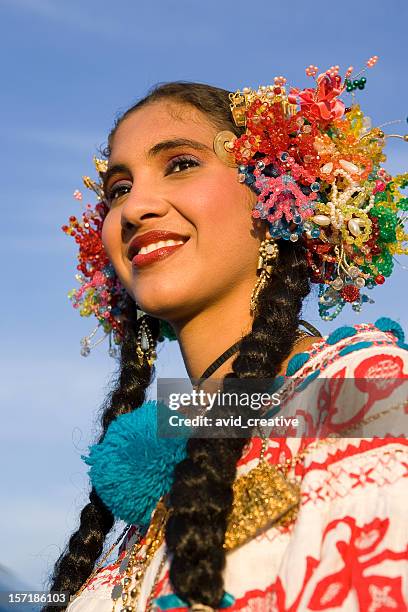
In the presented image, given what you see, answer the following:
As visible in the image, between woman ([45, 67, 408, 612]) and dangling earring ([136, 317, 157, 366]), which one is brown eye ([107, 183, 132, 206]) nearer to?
woman ([45, 67, 408, 612])

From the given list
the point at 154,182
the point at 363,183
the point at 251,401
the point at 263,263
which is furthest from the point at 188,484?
the point at 363,183

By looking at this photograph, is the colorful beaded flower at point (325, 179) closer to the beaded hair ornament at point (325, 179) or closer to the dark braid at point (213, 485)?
the beaded hair ornament at point (325, 179)

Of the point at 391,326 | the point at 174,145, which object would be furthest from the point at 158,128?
the point at 391,326

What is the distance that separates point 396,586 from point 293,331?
1.38m

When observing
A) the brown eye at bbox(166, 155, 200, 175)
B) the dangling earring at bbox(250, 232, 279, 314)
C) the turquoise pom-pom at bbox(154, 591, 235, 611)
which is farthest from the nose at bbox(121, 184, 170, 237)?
the turquoise pom-pom at bbox(154, 591, 235, 611)

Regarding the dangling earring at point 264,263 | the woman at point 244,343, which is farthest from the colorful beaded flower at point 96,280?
the dangling earring at point 264,263

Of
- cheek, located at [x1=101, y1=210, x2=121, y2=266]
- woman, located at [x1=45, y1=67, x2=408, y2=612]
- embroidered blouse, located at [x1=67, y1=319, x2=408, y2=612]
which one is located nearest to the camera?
embroidered blouse, located at [x1=67, y1=319, x2=408, y2=612]

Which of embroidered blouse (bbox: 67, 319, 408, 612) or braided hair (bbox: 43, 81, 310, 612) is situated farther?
braided hair (bbox: 43, 81, 310, 612)

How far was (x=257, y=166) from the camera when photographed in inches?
150

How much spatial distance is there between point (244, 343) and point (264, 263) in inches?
17.2

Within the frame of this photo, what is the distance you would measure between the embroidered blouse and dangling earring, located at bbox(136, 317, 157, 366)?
1.61 meters

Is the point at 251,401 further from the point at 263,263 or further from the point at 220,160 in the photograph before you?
the point at 220,160

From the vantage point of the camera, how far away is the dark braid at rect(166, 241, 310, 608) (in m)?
2.66

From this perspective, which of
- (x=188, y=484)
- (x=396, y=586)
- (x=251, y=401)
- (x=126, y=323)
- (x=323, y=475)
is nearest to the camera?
(x=396, y=586)
